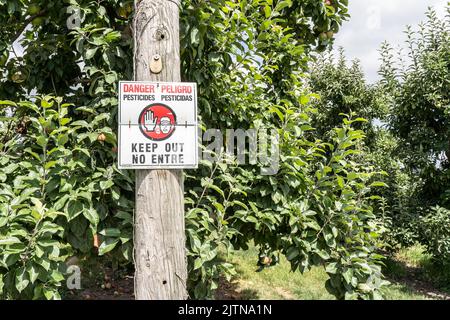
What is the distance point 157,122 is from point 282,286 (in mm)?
4779

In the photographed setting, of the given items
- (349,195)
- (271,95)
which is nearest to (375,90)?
(271,95)

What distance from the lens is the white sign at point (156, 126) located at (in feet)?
6.98

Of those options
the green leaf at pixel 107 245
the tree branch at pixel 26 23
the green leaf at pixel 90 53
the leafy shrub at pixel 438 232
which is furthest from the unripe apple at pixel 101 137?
the leafy shrub at pixel 438 232

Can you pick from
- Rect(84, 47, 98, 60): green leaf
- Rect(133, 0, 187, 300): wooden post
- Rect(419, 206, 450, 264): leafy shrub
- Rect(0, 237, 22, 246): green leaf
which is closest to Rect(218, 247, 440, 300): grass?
Rect(419, 206, 450, 264): leafy shrub

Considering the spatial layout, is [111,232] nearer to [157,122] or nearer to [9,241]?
[9,241]

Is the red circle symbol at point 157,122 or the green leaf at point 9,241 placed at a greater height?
the red circle symbol at point 157,122

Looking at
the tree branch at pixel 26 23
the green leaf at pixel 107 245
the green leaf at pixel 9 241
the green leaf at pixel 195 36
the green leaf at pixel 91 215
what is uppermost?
the tree branch at pixel 26 23

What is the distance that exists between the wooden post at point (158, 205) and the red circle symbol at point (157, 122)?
0.18 m

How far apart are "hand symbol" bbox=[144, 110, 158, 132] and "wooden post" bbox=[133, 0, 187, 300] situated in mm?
204

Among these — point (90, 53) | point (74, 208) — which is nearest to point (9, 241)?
point (74, 208)

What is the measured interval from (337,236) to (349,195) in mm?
370

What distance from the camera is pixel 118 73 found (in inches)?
117

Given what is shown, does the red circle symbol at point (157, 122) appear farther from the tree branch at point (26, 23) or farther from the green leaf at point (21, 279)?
the tree branch at point (26, 23)
